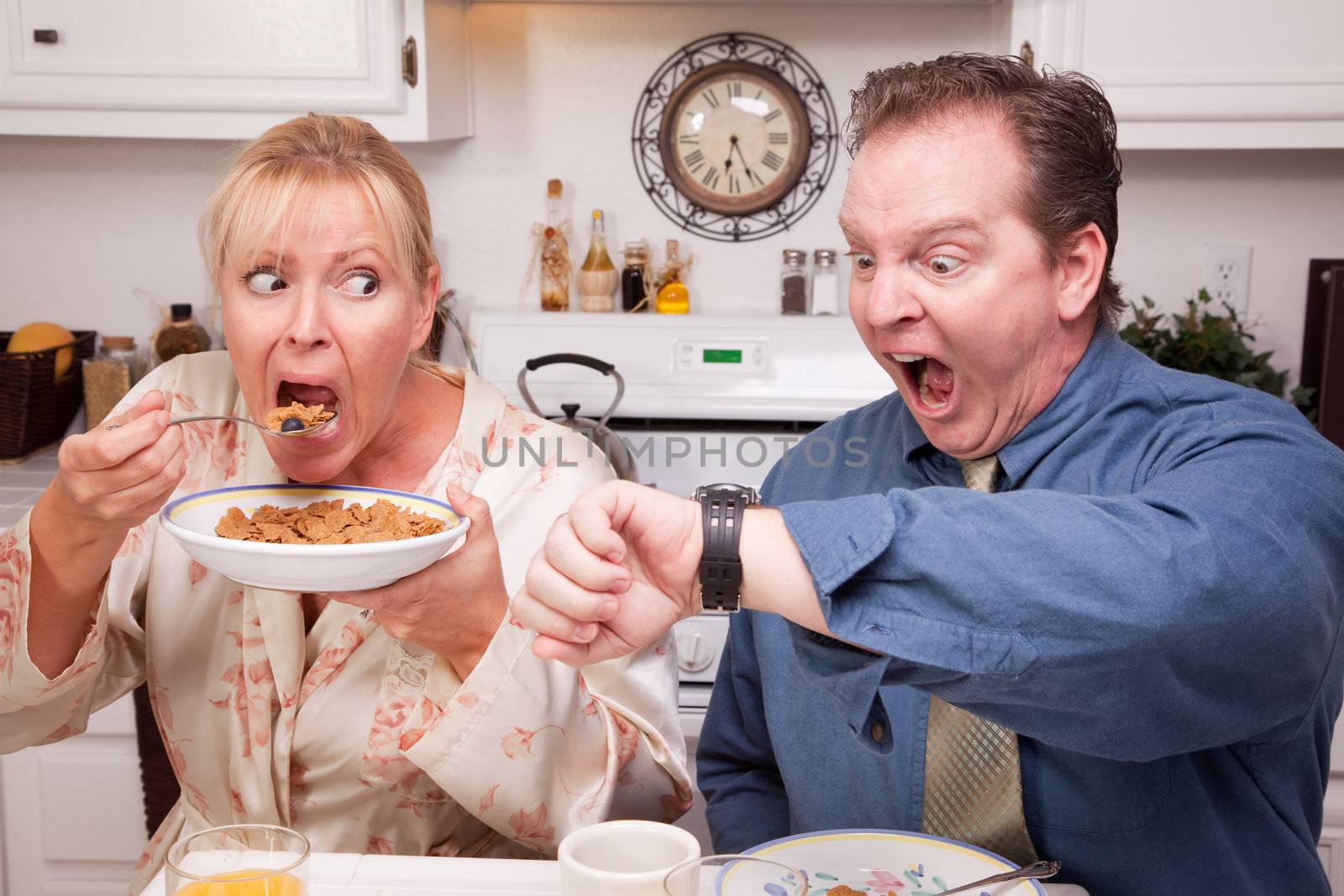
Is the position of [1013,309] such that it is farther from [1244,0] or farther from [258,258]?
[1244,0]

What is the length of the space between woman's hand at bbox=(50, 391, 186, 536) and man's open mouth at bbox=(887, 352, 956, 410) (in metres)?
0.64

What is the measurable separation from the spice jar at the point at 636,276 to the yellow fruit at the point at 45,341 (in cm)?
109

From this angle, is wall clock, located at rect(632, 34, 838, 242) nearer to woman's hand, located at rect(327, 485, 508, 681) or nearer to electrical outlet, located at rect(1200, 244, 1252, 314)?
electrical outlet, located at rect(1200, 244, 1252, 314)

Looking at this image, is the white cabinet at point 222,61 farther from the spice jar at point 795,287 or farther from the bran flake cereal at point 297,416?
the bran flake cereal at point 297,416

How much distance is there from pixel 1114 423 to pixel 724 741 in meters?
0.53

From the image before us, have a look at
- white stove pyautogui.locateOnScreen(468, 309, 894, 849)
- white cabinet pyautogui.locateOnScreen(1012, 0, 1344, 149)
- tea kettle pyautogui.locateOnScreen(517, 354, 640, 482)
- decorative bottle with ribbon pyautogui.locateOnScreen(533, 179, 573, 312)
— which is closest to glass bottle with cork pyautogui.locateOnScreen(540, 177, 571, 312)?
decorative bottle with ribbon pyautogui.locateOnScreen(533, 179, 573, 312)

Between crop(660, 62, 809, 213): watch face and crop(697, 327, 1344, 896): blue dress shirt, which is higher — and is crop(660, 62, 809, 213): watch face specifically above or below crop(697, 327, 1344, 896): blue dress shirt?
above

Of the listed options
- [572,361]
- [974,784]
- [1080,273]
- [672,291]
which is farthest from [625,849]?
[672,291]

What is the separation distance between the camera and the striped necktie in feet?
3.46

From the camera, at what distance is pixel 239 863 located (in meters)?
0.76

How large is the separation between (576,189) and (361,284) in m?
Result: 1.32

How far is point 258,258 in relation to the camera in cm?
123

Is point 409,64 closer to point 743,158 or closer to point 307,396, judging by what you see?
point 743,158

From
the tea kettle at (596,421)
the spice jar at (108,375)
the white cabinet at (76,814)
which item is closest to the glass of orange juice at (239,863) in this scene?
the tea kettle at (596,421)
